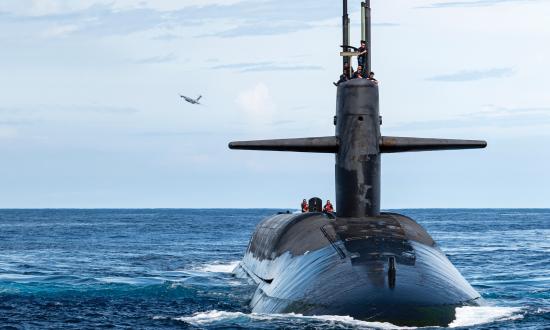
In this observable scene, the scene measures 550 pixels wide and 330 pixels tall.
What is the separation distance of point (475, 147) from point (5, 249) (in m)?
38.8

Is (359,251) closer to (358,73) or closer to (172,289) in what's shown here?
(358,73)

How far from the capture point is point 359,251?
22.6m

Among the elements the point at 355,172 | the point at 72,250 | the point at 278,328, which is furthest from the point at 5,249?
the point at 278,328

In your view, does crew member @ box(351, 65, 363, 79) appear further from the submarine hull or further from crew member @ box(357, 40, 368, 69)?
the submarine hull

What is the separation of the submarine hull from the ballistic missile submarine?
0.03 m

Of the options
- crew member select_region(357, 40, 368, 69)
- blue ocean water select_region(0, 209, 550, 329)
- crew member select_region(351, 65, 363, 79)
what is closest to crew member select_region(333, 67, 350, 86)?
crew member select_region(351, 65, 363, 79)

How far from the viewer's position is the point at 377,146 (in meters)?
26.0

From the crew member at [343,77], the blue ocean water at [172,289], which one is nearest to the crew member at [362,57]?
the crew member at [343,77]

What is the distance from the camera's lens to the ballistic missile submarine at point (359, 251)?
19703mm

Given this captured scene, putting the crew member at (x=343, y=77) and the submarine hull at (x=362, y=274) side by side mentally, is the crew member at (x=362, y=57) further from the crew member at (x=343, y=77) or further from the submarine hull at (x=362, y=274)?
the submarine hull at (x=362, y=274)

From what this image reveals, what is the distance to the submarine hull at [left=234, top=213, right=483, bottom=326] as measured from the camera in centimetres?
1938

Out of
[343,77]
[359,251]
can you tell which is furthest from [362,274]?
[343,77]

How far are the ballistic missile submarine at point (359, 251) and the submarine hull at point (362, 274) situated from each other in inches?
1.1

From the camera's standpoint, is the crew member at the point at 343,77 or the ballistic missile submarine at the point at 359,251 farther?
the crew member at the point at 343,77
